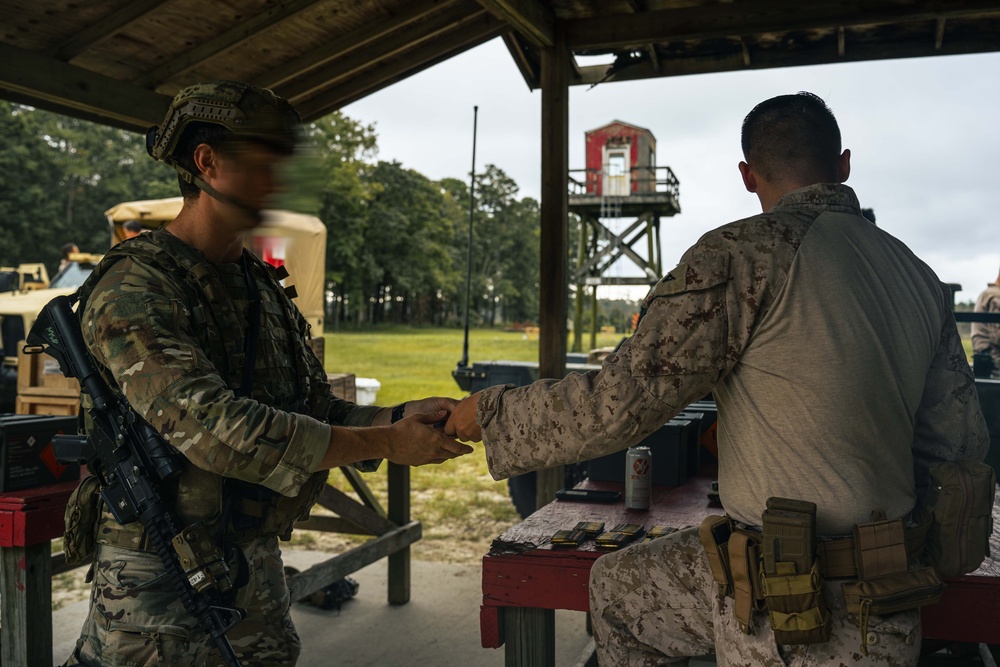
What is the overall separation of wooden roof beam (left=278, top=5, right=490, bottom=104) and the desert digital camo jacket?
3.73 meters

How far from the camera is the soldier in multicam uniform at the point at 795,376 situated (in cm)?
195

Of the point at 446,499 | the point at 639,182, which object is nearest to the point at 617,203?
the point at 639,182

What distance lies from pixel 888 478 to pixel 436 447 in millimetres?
1195

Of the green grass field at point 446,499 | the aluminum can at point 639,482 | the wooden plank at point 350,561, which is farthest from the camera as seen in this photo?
the green grass field at point 446,499

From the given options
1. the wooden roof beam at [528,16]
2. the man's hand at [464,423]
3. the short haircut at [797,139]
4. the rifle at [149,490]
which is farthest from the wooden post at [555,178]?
the rifle at [149,490]

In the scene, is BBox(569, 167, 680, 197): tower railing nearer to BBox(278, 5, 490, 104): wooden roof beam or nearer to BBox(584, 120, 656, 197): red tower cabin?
BBox(584, 120, 656, 197): red tower cabin

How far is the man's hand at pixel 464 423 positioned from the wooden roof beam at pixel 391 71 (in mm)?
3700

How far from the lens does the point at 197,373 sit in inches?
74.5

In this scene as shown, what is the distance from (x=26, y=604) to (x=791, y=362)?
115 inches

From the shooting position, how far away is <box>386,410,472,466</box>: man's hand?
91.0 inches

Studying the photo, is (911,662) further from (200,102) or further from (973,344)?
(973,344)

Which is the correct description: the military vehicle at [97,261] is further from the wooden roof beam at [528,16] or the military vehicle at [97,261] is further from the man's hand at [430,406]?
the man's hand at [430,406]

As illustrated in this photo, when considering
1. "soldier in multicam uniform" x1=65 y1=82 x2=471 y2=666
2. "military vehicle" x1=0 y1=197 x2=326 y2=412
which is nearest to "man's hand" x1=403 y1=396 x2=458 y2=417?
"soldier in multicam uniform" x1=65 y1=82 x2=471 y2=666

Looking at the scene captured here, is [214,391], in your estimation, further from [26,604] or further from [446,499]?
[446,499]
